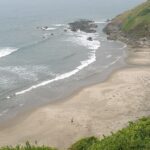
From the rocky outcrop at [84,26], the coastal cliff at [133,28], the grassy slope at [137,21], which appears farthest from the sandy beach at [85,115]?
the rocky outcrop at [84,26]

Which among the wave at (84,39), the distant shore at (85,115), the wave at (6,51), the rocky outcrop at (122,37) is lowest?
the wave at (84,39)

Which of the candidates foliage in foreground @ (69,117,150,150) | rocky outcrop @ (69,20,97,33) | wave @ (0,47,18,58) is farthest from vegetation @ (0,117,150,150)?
rocky outcrop @ (69,20,97,33)

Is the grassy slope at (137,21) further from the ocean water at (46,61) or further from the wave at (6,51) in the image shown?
the wave at (6,51)

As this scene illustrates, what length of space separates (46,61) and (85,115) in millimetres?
29300

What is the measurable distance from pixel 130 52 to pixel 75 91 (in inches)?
1022

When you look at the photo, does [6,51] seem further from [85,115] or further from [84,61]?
[85,115]

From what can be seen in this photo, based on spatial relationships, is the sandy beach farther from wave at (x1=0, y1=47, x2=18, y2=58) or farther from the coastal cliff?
the coastal cliff

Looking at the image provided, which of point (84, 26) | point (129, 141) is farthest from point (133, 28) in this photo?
point (129, 141)

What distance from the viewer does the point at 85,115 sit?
44.3m

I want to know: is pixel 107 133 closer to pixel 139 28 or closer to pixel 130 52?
pixel 130 52

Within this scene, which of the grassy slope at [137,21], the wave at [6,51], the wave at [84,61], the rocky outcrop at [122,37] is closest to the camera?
the wave at [84,61]

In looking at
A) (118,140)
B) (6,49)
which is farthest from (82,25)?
(118,140)

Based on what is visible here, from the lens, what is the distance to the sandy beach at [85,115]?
39.7 m

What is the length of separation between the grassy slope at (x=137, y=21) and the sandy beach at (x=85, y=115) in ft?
106
